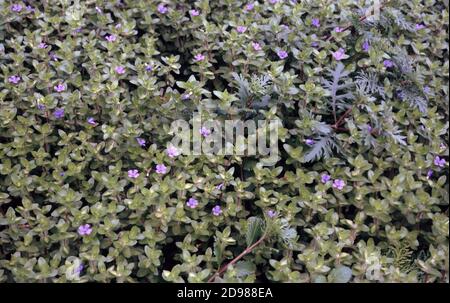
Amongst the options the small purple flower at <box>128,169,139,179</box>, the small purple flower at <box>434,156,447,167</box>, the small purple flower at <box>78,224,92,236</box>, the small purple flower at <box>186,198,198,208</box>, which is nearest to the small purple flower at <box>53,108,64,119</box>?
the small purple flower at <box>128,169,139,179</box>

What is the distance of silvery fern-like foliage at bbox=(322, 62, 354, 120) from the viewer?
7.19 ft

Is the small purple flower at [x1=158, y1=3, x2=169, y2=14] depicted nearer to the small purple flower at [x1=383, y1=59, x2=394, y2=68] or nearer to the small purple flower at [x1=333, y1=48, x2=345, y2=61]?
the small purple flower at [x1=333, y1=48, x2=345, y2=61]

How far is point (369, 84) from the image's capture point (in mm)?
2236

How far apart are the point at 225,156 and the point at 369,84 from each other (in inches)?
25.1

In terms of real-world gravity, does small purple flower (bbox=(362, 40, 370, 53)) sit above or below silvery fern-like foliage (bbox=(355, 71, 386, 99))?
above

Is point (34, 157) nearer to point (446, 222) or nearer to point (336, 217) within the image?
point (336, 217)

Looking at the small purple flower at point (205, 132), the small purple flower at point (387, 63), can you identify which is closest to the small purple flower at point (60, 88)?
the small purple flower at point (205, 132)

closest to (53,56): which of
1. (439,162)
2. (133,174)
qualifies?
(133,174)

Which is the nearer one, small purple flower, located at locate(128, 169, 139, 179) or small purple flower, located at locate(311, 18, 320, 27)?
small purple flower, located at locate(128, 169, 139, 179)

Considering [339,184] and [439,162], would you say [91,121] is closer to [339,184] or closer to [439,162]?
[339,184]

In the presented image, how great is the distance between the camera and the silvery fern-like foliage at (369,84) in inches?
86.7

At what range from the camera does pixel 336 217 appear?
1.91 m

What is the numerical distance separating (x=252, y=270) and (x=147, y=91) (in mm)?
762

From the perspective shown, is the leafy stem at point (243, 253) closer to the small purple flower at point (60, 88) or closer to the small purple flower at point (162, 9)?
the small purple flower at point (60, 88)
